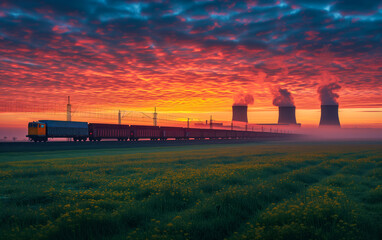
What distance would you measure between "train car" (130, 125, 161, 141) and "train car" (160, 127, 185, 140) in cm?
148

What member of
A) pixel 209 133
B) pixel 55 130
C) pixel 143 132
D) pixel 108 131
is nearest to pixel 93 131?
pixel 108 131

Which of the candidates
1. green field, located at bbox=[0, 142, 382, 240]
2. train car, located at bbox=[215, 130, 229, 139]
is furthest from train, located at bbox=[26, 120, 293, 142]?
green field, located at bbox=[0, 142, 382, 240]

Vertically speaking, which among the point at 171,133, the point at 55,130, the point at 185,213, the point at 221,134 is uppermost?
the point at 55,130

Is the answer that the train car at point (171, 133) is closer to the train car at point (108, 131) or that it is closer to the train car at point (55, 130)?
the train car at point (108, 131)

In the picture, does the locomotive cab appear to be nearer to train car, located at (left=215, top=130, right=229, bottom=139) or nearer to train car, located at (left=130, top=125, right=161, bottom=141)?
train car, located at (left=130, top=125, right=161, bottom=141)

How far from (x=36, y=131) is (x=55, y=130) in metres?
3.37

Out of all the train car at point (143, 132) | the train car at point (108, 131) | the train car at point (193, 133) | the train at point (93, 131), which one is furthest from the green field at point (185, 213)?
the train car at point (193, 133)

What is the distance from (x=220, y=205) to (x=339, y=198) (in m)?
4.51

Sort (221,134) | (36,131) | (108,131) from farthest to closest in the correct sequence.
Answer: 1. (221,134)
2. (108,131)
3. (36,131)

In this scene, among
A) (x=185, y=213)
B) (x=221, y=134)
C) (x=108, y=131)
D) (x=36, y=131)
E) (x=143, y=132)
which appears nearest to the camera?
(x=185, y=213)

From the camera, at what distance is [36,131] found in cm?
4731

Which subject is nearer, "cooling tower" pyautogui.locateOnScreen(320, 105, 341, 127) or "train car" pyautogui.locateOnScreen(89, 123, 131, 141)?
"train car" pyautogui.locateOnScreen(89, 123, 131, 141)

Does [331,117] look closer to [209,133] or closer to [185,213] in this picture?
[209,133]

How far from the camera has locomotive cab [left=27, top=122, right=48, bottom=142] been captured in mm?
47281
